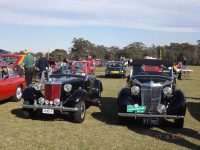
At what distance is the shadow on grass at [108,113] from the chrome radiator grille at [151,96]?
1.04 meters

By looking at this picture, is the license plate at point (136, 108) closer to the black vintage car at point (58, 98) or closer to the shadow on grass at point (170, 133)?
the shadow on grass at point (170, 133)

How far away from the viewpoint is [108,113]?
417 inches

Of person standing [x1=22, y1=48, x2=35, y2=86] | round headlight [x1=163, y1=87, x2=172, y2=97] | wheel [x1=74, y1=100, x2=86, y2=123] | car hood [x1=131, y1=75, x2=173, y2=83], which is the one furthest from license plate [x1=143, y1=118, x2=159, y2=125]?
person standing [x1=22, y1=48, x2=35, y2=86]

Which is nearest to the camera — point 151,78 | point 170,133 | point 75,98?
point 170,133

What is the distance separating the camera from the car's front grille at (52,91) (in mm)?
9344

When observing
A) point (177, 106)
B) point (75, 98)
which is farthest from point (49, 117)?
point (177, 106)

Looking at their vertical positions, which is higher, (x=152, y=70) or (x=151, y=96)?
(x=152, y=70)

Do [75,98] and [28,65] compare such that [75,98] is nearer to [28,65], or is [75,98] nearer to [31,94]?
[31,94]

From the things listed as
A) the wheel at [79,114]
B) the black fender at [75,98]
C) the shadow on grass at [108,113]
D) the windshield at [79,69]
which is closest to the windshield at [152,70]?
the shadow on grass at [108,113]

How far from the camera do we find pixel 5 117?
31.3ft

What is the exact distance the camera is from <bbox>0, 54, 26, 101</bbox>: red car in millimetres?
11414

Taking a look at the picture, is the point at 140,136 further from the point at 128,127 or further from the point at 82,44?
the point at 82,44

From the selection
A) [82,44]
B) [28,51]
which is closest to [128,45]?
[82,44]

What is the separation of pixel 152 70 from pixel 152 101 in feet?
7.47
